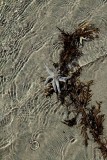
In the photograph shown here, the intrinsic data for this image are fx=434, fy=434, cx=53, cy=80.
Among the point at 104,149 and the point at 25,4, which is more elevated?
the point at 25,4

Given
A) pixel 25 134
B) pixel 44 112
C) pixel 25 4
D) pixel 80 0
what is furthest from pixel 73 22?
pixel 25 134

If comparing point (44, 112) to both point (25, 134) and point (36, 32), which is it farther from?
point (36, 32)

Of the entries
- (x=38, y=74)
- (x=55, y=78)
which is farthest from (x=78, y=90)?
(x=38, y=74)

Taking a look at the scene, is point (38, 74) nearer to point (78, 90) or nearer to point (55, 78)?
point (55, 78)
